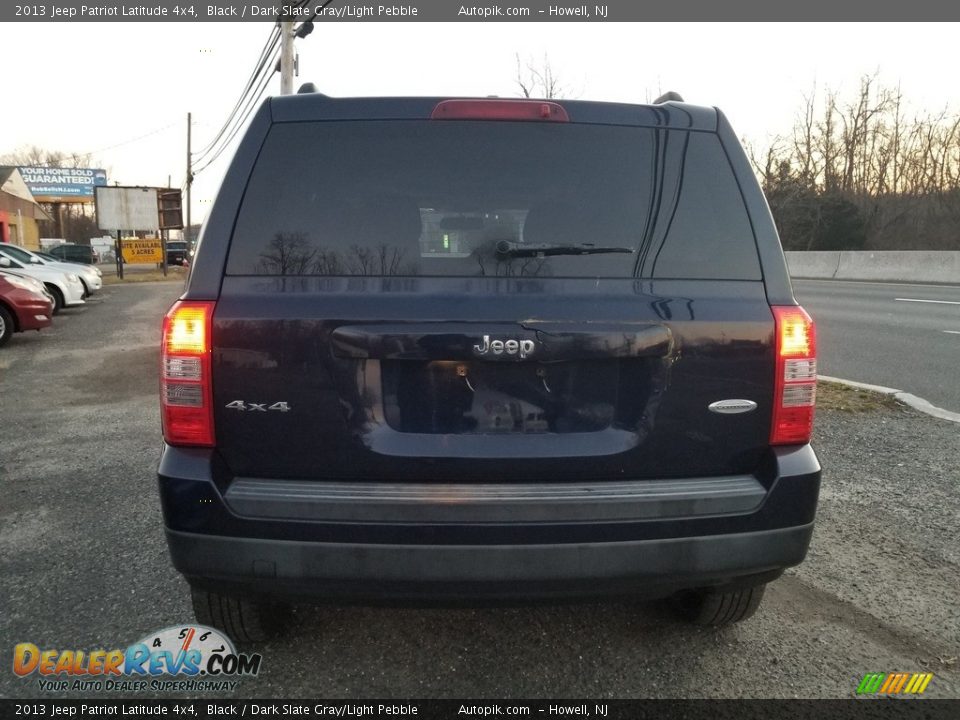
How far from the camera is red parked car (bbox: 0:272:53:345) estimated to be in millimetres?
10305

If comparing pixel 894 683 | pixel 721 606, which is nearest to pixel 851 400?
pixel 894 683

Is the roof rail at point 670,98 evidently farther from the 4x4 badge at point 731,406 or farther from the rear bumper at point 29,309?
the rear bumper at point 29,309

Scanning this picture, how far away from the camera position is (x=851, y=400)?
6.29 m

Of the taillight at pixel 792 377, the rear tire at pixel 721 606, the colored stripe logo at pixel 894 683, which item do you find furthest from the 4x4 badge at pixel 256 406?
the colored stripe logo at pixel 894 683

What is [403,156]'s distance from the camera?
7.16 feet

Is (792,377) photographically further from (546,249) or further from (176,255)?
(176,255)

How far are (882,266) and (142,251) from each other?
3616 cm

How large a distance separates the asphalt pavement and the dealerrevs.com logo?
0.05 meters

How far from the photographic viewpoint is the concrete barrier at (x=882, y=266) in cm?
2266

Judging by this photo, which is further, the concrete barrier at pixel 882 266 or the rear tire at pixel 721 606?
the concrete barrier at pixel 882 266

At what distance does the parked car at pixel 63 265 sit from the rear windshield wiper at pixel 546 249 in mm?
18301

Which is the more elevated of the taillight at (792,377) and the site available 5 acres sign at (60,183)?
the site available 5 acres sign at (60,183)

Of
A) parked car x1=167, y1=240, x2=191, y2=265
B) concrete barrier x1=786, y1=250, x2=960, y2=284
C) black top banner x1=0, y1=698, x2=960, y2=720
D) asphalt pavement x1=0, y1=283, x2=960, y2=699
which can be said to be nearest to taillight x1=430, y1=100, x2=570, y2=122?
asphalt pavement x1=0, y1=283, x2=960, y2=699

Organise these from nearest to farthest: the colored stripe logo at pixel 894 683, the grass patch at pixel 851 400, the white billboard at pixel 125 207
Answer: the colored stripe logo at pixel 894 683 → the grass patch at pixel 851 400 → the white billboard at pixel 125 207
